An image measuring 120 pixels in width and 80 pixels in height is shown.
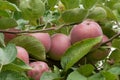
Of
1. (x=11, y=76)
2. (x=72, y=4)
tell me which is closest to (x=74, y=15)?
(x=72, y=4)

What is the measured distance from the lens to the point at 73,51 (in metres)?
0.78

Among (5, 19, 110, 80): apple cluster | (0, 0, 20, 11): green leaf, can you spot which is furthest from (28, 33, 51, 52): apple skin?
(0, 0, 20, 11): green leaf

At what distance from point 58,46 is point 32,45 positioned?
9cm

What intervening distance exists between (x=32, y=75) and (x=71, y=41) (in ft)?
0.52

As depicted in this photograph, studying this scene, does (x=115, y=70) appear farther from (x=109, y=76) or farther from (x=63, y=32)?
(x=63, y=32)

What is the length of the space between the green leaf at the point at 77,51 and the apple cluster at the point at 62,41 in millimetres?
50

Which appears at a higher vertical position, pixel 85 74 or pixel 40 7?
pixel 40 7

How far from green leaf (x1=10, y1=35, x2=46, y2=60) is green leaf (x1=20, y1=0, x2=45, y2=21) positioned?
70 millimetres

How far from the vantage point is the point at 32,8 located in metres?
0.83

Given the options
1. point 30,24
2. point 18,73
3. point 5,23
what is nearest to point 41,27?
point 30,24

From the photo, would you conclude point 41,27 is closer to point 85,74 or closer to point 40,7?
point 40,7

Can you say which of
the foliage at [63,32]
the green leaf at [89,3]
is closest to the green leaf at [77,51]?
the foliage at [63,32]

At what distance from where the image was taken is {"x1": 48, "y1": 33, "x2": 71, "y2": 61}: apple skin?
34.2 inches

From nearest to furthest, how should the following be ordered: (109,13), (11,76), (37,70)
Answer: (11,76) < (37,70) < (109,13)
